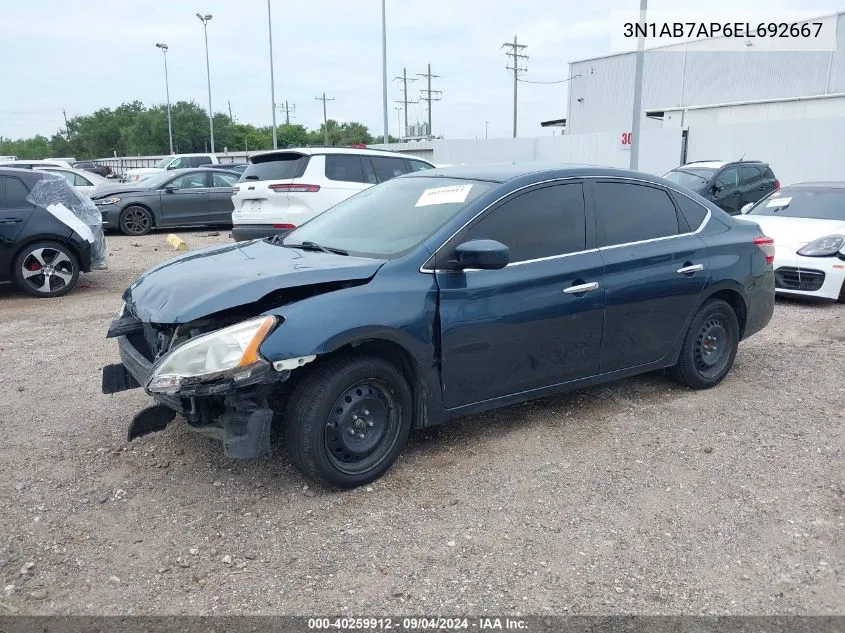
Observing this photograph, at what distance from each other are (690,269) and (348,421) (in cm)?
269

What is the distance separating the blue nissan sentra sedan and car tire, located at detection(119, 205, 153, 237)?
11.3 m

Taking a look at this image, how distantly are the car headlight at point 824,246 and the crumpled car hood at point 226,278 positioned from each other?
6.49m

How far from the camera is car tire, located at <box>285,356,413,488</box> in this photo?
3.45m

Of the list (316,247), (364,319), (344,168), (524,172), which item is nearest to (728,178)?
(344,168)

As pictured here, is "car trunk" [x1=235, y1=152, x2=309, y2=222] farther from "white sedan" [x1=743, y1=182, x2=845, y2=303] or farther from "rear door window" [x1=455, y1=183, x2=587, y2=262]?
"rear door window" [x1=455, y1=183, x2=587, y2=262]

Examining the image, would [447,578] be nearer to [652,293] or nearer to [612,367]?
[612,367]

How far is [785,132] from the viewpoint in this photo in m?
24.4

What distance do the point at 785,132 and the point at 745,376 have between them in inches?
874

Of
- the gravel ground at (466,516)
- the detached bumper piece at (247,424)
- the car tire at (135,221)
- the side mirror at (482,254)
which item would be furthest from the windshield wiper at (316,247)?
the car tire at (135,221)

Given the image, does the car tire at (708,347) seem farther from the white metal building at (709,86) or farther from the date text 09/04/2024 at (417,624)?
the white metal building at (709,86)

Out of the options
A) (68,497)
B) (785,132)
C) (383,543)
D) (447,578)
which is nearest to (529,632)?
(447,578)

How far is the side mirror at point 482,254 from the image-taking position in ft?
12.1

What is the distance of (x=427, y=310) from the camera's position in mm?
3738

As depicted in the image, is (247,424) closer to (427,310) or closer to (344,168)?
(427,310)
